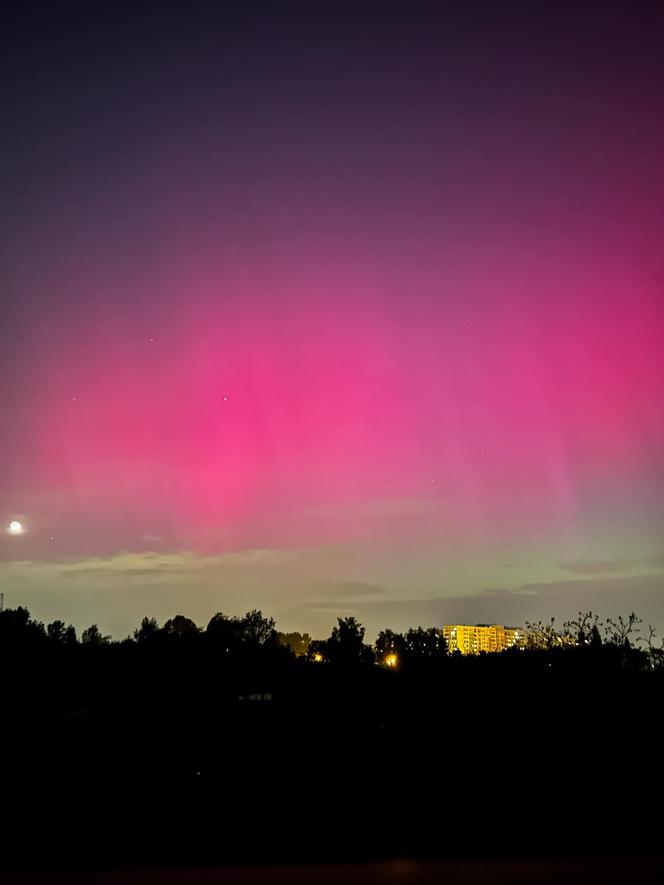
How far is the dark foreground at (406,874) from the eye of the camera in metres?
10.1

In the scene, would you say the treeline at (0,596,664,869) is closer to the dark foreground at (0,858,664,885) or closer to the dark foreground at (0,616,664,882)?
the dark foreground at (0,616,664,882)

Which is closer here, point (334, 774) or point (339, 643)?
point (334, 774)

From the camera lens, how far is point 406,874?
1060cm

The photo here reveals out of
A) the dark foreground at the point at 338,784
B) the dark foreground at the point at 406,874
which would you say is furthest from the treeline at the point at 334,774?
the dark foreground at the point at 406,874

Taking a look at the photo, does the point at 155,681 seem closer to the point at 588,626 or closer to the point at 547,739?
the point at 547,739

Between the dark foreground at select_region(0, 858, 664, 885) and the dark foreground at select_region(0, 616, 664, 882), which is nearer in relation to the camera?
the dark foreground at select_region(0, 858, 664, 885)

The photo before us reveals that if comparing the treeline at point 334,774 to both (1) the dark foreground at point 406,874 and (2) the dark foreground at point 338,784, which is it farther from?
(1) the dark foreground at point 406,874

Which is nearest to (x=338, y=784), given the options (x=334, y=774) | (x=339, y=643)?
(x=334, y=774)

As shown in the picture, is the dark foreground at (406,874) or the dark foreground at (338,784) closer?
the dark foreground at (406,874)

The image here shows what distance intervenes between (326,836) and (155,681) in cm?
1008

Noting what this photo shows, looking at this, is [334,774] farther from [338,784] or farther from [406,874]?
[406,874]

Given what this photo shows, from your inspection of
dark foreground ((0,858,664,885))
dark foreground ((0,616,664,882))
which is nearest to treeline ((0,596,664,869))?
dark foreground ((0,616,664,882))

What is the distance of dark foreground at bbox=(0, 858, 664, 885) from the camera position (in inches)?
398

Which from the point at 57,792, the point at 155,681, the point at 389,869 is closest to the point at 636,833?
the point at 389,869
